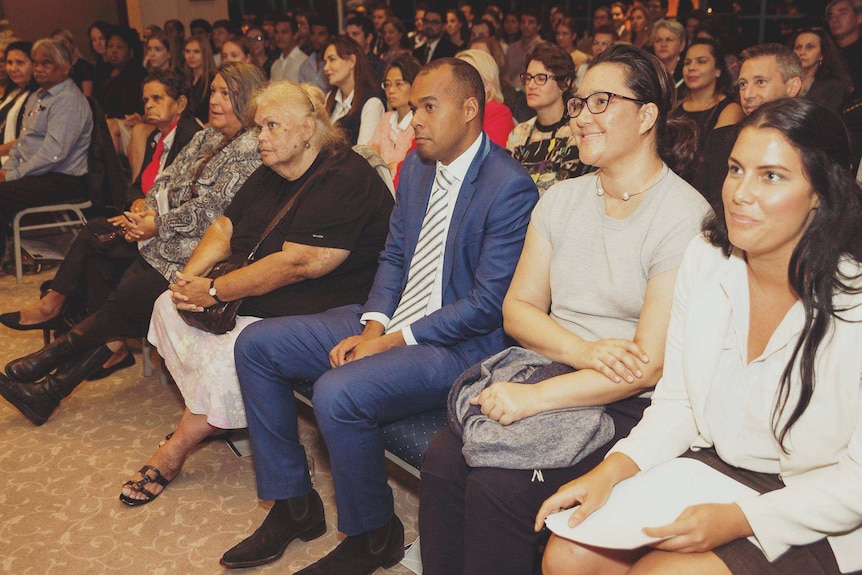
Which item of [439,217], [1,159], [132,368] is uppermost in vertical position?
[439,217]

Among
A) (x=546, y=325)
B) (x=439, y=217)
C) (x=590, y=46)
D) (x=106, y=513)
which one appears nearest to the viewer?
(x=546, y=325)

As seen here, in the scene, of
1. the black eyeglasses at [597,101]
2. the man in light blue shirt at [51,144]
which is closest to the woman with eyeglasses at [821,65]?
the black eyeglasses at [597,101]

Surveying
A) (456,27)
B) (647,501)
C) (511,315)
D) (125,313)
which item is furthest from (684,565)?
(456,27)

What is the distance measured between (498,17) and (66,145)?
5.49m

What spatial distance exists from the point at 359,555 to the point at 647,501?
3.30ft

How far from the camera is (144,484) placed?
268cm

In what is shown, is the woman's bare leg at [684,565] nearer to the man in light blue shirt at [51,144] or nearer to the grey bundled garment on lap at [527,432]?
the grey bundled garment on lap at [527,432]

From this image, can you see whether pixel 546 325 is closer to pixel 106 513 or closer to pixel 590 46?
pixel 106 513

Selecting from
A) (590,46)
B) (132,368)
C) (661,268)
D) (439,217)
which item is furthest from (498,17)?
(661,268)

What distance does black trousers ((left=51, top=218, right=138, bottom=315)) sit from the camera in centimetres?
360

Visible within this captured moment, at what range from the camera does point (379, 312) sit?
2482 mm

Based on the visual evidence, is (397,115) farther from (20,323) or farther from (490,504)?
(490,504)

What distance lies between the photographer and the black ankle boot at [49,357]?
10.7 feet

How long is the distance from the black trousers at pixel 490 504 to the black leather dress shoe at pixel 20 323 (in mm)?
2552
